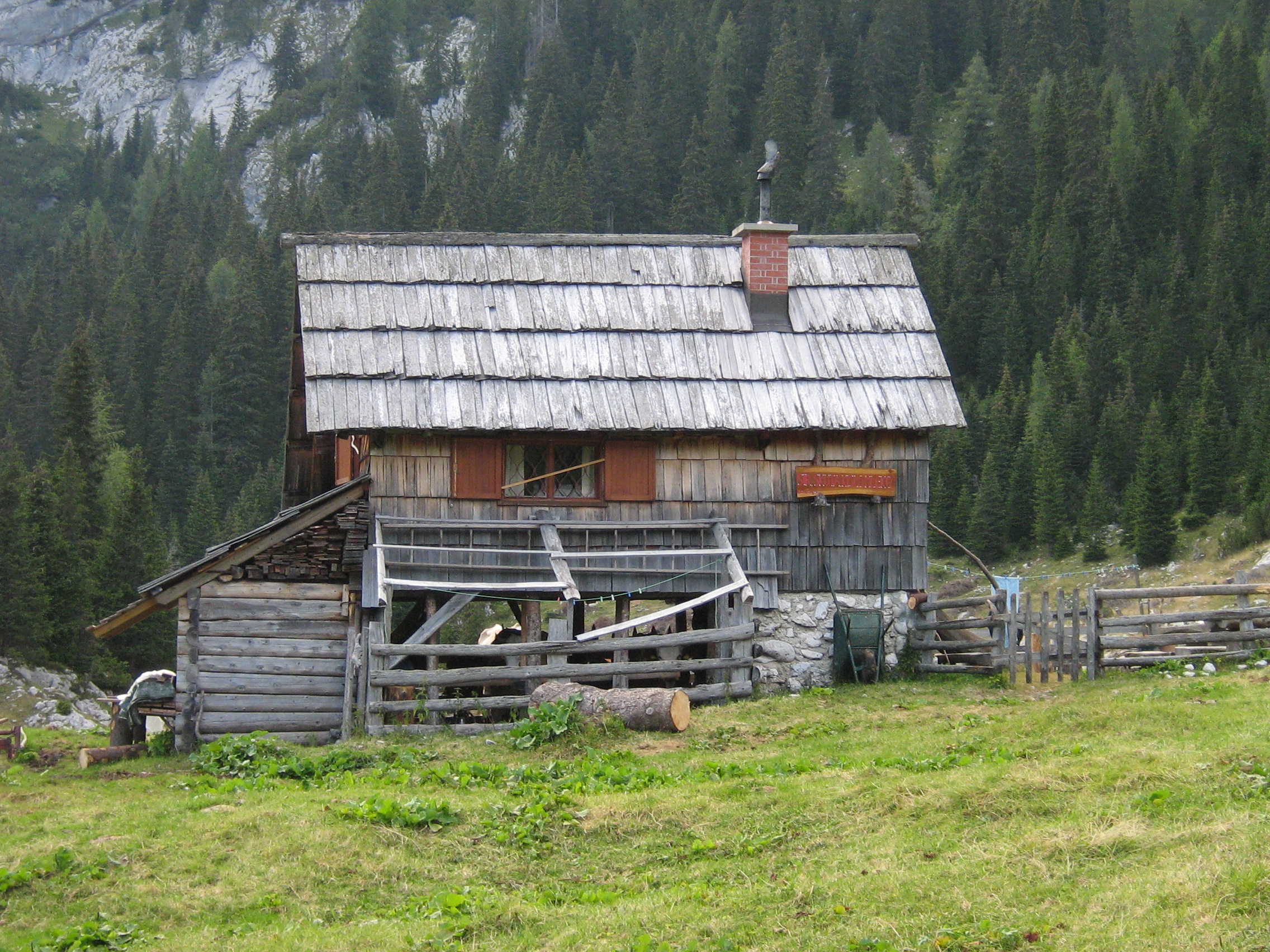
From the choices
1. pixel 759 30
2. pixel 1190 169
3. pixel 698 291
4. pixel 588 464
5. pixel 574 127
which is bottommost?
pixel 588 464

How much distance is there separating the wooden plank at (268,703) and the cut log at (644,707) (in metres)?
4.04

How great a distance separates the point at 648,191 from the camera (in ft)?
388

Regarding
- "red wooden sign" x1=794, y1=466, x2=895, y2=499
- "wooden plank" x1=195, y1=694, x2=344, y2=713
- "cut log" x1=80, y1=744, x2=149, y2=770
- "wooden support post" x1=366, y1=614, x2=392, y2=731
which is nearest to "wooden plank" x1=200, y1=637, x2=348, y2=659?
"wooden plank" x1=195, y1=694, x2=344, y2=713

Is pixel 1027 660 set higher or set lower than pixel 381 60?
lower

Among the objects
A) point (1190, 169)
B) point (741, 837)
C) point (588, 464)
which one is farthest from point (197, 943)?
point (1190, 169)

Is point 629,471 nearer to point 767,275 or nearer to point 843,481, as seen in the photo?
point 843,481

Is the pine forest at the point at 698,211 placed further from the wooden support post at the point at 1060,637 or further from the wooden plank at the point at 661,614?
the wooden support post at the point at 1060,637

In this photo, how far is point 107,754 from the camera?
17891mm

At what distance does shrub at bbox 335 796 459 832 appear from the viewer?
11805 mm

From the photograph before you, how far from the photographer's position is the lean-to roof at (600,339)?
1995 centimetres

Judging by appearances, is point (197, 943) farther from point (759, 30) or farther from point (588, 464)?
point (759, 30)

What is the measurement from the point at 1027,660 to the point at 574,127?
123249 mm

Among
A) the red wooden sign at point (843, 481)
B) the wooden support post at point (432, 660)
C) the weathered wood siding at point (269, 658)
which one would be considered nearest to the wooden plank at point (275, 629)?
the weathered wood siding at point (269, 658)

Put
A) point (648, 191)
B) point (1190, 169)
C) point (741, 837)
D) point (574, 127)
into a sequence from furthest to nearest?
point (574, 127), point (648, 191), point (1190, 169), point (741, 837)
